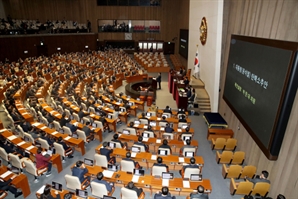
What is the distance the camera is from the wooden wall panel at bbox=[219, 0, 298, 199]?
21.1 ft

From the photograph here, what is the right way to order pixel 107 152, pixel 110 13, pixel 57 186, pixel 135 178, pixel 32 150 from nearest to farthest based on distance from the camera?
pixel 57 186, pixel 135 178, pixel 107 152, pixel 32 150, pixel 110 13

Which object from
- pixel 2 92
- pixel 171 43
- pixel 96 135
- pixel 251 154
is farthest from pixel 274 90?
pixel 171 43

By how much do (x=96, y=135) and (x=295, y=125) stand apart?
28.9 ft

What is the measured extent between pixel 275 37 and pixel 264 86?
1767 millimetres

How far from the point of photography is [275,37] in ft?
24.6

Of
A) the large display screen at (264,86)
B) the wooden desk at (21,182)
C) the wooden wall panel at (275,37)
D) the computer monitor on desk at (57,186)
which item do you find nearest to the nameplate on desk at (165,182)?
the computer monitor on desk at (57,186)

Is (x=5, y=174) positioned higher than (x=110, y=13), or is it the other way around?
(x=110, y=13)

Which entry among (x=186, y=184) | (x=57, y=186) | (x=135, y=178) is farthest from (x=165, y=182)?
(x=57, y=186)

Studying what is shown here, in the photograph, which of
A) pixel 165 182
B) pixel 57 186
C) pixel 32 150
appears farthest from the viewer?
pixel 32 150

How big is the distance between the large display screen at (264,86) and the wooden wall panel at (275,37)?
12.1 inches

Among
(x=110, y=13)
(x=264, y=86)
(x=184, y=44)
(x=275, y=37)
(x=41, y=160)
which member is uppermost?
(x=110, y=13)

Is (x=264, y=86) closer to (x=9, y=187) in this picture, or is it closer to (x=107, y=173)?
(x=107, y=173)

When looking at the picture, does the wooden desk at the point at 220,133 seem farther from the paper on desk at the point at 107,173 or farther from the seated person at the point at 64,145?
the seated person at the point at 64,145

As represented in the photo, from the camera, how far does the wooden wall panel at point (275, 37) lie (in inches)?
253
